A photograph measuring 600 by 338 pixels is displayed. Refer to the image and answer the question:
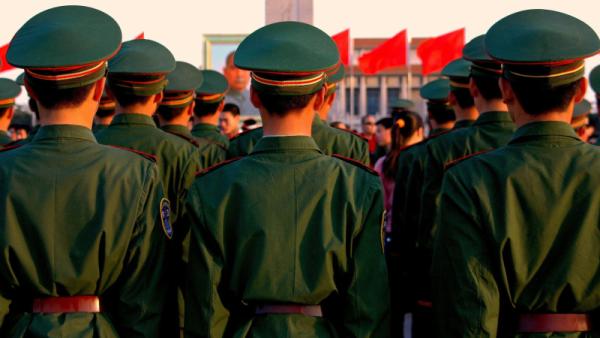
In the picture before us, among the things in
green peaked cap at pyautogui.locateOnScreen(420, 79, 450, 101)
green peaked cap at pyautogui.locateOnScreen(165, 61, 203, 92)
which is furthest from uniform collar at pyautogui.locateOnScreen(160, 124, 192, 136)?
green peaked cap at pyautogui.locateOnScreen(420, 79, 450, 101)

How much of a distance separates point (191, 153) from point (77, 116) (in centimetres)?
152

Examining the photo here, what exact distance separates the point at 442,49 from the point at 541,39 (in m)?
19.2

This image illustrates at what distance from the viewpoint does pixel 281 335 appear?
2.52 metres

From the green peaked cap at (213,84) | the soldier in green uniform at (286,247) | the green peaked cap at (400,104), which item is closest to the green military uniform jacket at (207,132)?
the green peaked cap at (213,84)

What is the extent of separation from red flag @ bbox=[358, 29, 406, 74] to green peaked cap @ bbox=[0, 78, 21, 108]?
16604 mm

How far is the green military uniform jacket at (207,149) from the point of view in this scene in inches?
190

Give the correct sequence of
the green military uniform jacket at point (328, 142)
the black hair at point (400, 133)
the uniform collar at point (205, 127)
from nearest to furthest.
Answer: the green military uniform jacket at point (328, 142) < the uniform collar at point (205, 127) < the black hair at point (400, 133)

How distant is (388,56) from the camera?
880 inches

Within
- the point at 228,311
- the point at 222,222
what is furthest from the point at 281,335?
the point at 222,222

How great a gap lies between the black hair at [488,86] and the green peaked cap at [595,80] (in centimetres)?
63

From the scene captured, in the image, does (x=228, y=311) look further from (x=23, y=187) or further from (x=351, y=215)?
(x=23, y=187)

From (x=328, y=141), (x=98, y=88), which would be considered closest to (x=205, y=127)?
(x=328, y=141)

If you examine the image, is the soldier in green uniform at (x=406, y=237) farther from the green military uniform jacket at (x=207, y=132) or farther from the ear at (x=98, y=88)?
the ear at (x=98, y=88)

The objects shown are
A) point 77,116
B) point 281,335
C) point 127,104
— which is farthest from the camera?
point 127,104
